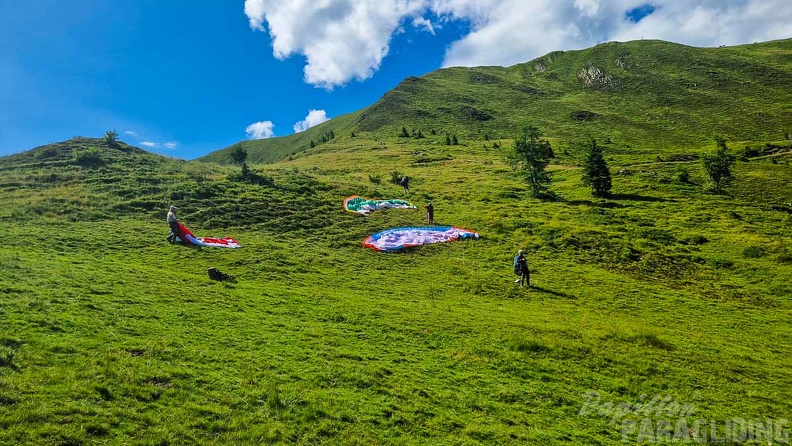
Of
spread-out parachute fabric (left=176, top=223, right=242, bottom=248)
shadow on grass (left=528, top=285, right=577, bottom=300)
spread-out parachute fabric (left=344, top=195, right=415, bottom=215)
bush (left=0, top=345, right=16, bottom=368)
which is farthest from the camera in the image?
spread-out parachute fabric (left=344, top=195, right=415, bottom=215)

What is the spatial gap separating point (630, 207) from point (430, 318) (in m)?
43.8

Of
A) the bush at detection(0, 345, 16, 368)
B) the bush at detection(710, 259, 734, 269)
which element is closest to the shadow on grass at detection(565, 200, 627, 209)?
the bush at detection(710, 259, 734, 269)

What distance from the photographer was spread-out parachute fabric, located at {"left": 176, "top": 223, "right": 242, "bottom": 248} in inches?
1177

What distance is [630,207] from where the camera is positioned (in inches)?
2056

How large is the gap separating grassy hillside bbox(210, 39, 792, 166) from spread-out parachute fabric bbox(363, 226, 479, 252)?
7829 cm

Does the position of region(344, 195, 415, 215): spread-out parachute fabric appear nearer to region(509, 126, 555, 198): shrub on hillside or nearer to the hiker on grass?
the hiker on grass

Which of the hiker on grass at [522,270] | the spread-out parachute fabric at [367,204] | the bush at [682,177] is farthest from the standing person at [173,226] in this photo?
the bush at [682,177]

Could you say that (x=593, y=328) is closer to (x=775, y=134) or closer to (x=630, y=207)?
(x=630, y=207)

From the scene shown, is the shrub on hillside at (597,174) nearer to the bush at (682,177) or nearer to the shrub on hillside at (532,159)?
the shrub on hillside at (532,159)

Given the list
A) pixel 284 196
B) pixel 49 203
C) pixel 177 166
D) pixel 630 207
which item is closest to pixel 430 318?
pixel 284 196

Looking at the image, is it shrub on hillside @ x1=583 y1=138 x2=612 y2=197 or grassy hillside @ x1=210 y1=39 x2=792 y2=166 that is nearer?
shrub on hillside @ x1=583 y1=138 x2=612 y2=197

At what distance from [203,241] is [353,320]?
17.4 metres

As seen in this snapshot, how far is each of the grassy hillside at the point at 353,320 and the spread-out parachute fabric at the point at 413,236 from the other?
1.41m

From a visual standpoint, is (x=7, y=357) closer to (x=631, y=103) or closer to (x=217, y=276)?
(x=217, y=276)
